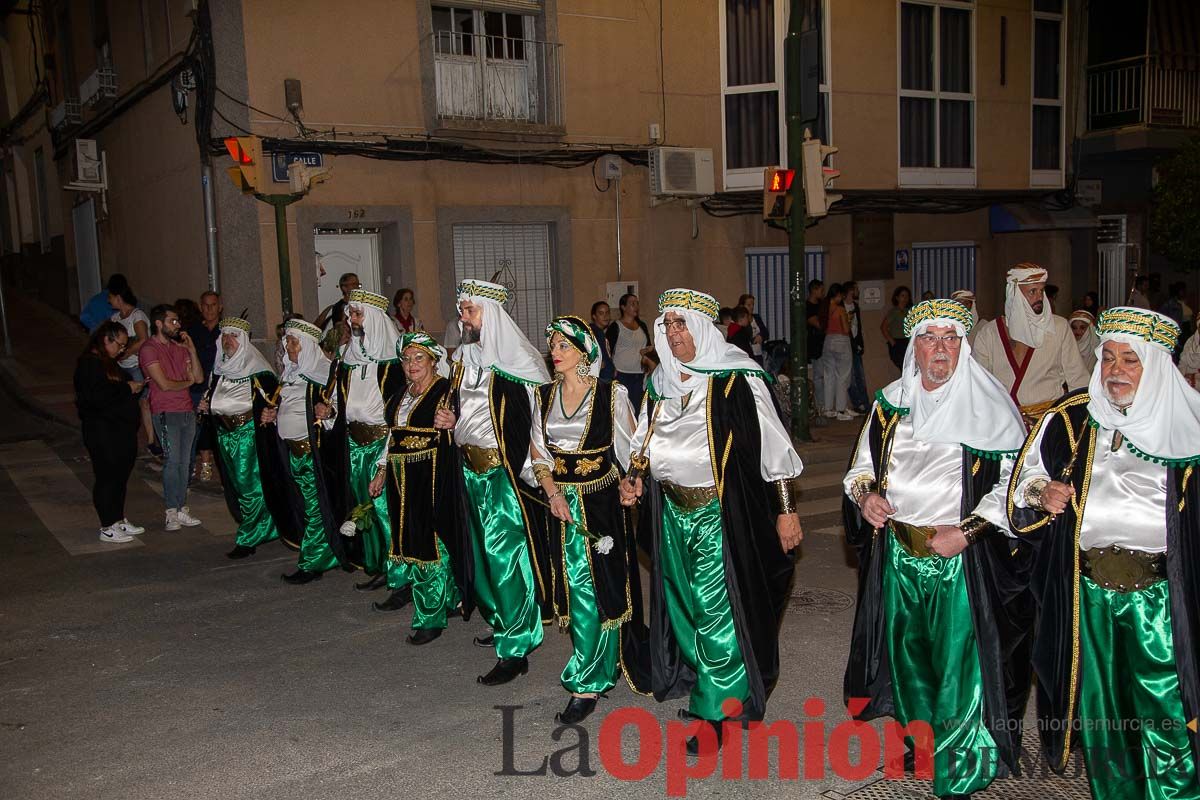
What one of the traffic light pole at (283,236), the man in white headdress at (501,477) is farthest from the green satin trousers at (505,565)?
the traffic light pole at (283,236)

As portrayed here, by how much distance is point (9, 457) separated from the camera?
42.6 feet

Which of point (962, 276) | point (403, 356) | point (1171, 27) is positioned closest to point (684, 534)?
point (403, 356)

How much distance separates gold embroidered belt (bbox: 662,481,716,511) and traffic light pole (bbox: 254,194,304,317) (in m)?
8.21

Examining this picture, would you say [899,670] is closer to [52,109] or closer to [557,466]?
[557,466]

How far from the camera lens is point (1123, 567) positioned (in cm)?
380

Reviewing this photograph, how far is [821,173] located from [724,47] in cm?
474

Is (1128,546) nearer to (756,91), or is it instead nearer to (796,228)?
(796,228)

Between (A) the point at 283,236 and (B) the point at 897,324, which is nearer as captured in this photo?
(A) the point at 283,236

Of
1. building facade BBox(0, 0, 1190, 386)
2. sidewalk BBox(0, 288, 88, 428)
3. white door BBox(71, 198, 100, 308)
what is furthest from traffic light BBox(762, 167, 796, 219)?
white door BBox(71, 198, 100, 308)

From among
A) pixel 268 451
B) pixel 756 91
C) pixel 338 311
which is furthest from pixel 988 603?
pixel 756 91

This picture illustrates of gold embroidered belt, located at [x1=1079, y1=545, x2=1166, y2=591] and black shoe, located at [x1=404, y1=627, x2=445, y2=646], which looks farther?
black shoe, located at [x1=404, y1=627, x2=445, y2=646]

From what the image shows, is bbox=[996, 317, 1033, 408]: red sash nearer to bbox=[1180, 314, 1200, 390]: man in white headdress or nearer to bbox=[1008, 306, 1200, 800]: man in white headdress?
bbox=[1008, 306, 1200, 800]: man in white headdress

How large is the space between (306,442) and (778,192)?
22.0ft

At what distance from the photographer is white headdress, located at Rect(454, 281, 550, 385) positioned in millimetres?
5809
